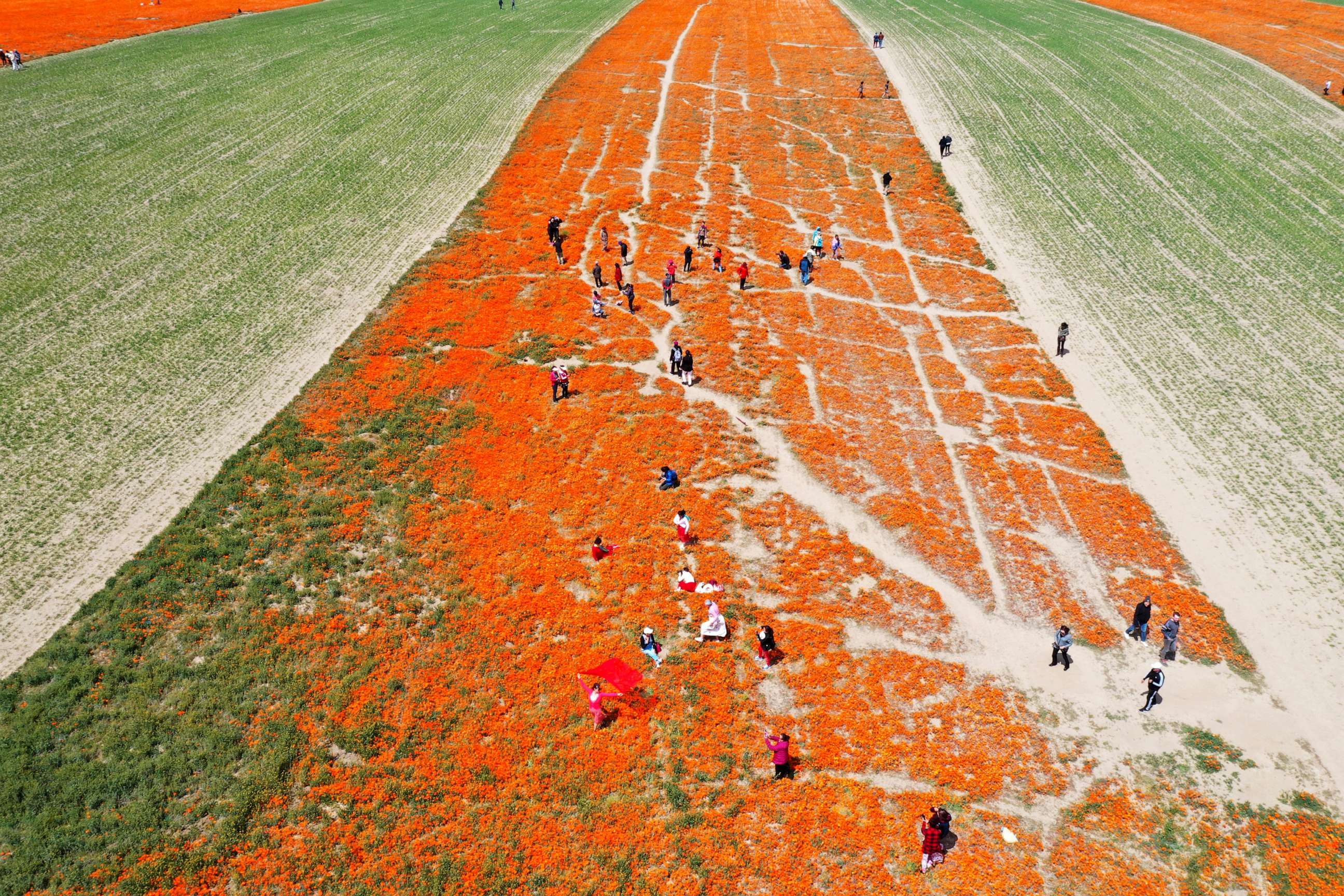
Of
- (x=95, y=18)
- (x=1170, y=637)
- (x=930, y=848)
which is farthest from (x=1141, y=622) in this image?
(x=95, y=18)

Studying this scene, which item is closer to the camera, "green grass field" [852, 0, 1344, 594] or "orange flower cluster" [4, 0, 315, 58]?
"green grass field" [852, 0, 1344, 594]

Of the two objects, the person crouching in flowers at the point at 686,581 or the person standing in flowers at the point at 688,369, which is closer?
the person crouching in flowers at the point at 686,581

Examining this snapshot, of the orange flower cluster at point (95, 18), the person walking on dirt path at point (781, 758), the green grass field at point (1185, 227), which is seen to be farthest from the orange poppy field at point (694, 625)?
the orange flower cluster at point (95, 18)

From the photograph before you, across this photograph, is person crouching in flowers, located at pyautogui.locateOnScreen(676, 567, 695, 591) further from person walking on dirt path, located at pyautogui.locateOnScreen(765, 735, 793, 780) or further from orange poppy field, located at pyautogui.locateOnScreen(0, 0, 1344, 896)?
person walking on dirt path, located at pyautogui.locateOnScreen(765, 735, 793, 780)

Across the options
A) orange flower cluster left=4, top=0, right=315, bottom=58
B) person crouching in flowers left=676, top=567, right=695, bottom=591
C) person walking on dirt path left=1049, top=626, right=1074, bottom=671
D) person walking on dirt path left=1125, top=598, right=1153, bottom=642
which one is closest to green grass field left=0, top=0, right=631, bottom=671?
orange flower cluster left=4, top=0, right=315, bottom=58

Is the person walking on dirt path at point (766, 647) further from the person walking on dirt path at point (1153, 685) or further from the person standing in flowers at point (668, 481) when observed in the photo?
the person walking on dirt path at point (1153, 685)

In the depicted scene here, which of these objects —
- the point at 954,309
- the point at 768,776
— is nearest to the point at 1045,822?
the point at 768,776

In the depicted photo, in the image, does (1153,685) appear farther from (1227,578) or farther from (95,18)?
(95,18)
